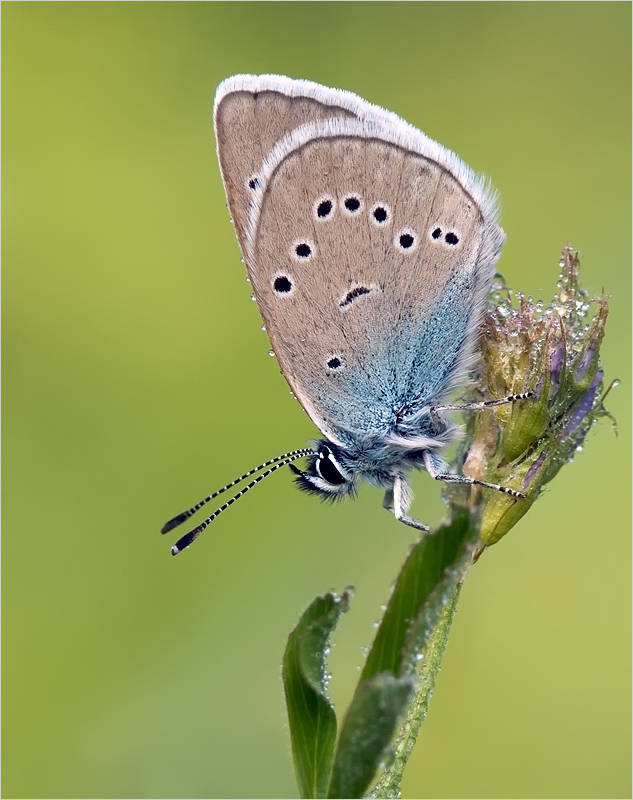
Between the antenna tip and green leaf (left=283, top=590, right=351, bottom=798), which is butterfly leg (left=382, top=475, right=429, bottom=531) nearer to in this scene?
the antenna tip

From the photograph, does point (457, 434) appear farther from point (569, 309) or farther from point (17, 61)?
point (17, 61)

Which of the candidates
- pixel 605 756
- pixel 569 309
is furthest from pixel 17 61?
pixel 605 756

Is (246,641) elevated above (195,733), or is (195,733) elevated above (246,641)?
(246,641)

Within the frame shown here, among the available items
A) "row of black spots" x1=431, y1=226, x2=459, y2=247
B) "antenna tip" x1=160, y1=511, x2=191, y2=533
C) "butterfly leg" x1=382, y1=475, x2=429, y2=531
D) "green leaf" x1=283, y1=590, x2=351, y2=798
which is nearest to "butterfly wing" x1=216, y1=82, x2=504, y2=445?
"row of black spots" x1=431, y1=226, x2=459, y2=247

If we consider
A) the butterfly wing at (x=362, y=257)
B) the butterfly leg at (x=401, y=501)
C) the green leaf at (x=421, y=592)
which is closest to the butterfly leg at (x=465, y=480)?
the butterfly leg at (x=401, y=501)

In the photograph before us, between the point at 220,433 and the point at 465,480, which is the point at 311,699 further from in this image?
the point at 220,433

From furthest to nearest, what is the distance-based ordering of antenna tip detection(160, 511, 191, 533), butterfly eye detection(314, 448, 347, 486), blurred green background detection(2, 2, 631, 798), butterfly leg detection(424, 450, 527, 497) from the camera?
blurred green background detection(2, 2, 631, 798)
butterfly eye detection(314, 448, 347, 486)
antenna tip detection(160, 511, 191, 533)
butterfly leg detection(424, 450, 527, 497)

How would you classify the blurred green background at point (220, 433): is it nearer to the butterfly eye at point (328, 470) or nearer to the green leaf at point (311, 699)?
the butterfly eye at point (328, 470)

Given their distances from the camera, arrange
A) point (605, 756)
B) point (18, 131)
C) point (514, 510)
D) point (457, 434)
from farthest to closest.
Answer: point (18, 131)
point (605, 756)
point (457, 434)
point (514, 510)

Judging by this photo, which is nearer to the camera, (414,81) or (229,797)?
(229,797)

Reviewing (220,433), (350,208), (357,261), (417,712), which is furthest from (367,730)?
(220,433)
